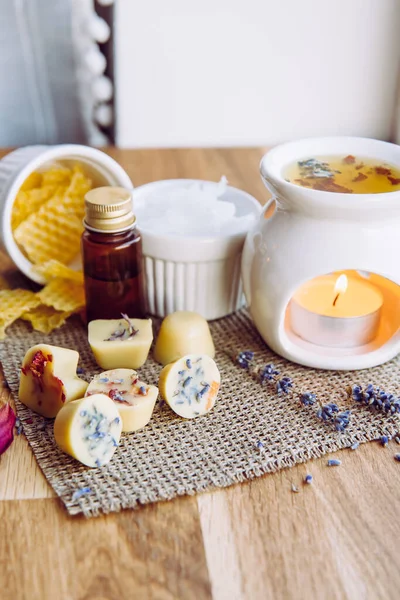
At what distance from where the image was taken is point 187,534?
66cm

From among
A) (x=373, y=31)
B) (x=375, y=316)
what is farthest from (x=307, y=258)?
(x=373, y=31)

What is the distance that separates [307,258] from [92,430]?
1.09ft

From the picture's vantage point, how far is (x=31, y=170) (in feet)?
3.08

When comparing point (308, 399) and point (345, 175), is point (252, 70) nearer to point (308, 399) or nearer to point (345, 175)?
point (345, 175)

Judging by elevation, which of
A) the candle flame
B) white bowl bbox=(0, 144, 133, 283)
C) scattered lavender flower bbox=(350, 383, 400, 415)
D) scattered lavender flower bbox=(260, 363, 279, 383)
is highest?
white bowl bbox=(0, 144, 133, 283)

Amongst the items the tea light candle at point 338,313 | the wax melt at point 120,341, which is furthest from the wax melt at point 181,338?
the tea light candle at point 338,313

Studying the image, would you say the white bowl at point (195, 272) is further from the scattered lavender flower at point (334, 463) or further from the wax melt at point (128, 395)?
the scattered lavender flower at point (334, 463)

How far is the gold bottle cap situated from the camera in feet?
2.81

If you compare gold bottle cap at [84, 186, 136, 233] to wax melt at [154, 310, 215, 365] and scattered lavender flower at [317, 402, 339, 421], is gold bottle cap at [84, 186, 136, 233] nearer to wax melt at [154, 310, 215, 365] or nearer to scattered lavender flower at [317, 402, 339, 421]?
wax melt at [154, 310, 215, 365]

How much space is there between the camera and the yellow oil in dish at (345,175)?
2.74 feet

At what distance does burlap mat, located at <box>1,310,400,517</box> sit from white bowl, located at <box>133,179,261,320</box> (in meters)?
0.10

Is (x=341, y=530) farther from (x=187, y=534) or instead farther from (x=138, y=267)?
(x=138, y=267)

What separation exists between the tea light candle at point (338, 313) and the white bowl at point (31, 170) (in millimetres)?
348

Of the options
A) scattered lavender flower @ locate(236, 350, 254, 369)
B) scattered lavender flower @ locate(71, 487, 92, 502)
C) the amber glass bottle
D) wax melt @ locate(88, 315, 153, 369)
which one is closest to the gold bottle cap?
the amber glass bottle
